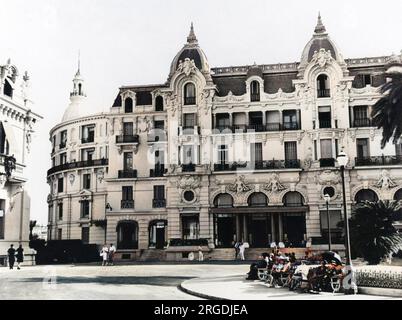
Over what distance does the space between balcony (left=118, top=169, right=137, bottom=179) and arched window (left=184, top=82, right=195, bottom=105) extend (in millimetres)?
8377

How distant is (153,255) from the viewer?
44.8 m

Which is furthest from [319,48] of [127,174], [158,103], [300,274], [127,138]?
[300,274]

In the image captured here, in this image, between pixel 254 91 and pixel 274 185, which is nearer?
pixel 274 185

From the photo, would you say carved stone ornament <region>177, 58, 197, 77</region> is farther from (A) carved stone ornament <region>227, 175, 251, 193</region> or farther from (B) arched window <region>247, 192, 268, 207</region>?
(B) arched window <region>247, 192, 268, 207</region>

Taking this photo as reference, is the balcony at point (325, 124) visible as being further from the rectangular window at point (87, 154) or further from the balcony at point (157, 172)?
the rectangular window at point (87, 154)

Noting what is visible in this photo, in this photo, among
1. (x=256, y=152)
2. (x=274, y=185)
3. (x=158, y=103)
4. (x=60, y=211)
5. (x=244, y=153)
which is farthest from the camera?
(x=60, y=211)

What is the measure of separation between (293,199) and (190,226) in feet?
31.2

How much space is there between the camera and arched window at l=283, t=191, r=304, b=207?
4492 cm

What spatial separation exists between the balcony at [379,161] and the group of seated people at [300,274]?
22.3 meters

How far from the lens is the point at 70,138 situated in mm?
61656

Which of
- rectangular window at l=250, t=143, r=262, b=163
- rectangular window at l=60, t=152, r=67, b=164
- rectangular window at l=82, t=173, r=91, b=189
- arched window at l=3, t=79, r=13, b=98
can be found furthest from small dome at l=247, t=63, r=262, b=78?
rectangular window at l=60, t=152, r=67, b=164

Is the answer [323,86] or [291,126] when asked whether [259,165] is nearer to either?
[291,126]

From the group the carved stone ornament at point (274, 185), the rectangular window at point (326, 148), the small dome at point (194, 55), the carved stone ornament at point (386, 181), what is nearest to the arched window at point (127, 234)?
the carved stone ornament at point (274, 185)
